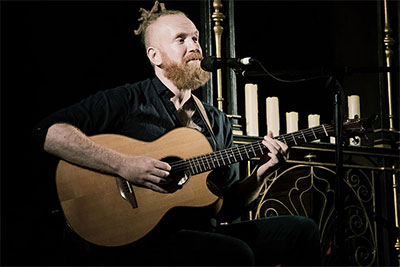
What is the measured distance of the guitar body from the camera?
268 cm

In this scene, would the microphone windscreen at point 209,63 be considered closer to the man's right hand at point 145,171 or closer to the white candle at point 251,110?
the man's right hand at point 145,171

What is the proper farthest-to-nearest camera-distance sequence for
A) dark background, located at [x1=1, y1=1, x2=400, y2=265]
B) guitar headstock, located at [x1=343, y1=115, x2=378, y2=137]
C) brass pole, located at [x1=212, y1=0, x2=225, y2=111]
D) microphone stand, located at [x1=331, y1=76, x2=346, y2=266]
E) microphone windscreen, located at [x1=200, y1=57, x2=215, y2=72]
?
brass pole, located at [x1=212, y1=0, x2=225, y2=111], dark background, located at [x1=1, y1=1, x2=400, y2=265], guitar headstock, located at [x1=343, y1=115, x2=378, y2=137], microphone windscreen, located at [x1=200, y1=57, x2=215, y2=72], microphone stand, located at [x1=331, y1=76, x2=346, y2=266]

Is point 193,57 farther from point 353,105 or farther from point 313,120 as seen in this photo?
point 353,105

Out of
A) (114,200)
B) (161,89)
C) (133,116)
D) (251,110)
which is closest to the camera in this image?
(114,200)

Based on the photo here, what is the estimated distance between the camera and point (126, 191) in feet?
9.08

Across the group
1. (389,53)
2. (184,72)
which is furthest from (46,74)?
(389,53)

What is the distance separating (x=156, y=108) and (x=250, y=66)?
77 cm

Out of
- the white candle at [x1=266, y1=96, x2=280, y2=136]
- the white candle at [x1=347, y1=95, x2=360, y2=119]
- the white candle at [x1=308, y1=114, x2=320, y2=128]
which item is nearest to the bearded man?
the white candle at [x1=266, y1=96, x2=280, y2=136]

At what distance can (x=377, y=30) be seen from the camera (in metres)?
4.58

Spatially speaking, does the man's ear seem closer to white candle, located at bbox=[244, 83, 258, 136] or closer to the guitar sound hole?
the guitar sound hole

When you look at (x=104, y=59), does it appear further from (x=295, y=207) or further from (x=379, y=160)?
(x=379, y=160)

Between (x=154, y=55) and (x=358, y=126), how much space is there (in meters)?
1.23

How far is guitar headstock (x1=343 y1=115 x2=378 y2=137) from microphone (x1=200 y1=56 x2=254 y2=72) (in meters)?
0.73

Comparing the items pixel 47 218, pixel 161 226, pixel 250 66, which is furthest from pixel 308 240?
pixel 47 218
